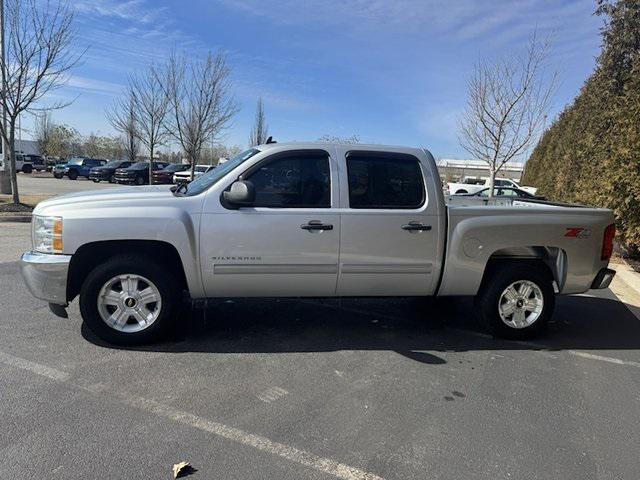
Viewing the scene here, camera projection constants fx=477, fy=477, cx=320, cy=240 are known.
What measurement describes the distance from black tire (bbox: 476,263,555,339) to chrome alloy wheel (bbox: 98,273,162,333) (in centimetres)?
328

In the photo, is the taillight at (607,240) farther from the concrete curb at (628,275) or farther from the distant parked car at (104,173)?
the distant parked car at (104,173)

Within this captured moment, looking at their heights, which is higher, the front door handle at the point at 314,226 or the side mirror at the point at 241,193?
the side mirror at the point at 241,193

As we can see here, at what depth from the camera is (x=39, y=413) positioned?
3.19m

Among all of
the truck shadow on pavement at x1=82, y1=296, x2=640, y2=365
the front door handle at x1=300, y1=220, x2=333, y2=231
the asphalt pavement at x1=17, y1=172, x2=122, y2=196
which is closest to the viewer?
the front door handle at x1=300, y1=220, x2=333, y2=231

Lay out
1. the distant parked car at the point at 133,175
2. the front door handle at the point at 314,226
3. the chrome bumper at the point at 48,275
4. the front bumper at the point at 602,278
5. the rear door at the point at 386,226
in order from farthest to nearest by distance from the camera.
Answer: the distant parked car at the point at 133,175
the front bumper at the point at 602,278
the rear door at the point at 386,226
the front door handle at the point at 314,226
the chrome bumper at the point at 48,275

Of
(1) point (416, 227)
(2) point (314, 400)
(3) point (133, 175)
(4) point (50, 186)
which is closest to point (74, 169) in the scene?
(3) point (133, 175)

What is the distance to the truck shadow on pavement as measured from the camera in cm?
463

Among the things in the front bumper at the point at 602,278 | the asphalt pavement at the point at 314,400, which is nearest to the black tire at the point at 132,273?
the asphalt pavement at the point at 314,400

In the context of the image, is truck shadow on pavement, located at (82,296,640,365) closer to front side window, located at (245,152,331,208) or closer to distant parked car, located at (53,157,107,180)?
front side window, located at (245,152,331,208)

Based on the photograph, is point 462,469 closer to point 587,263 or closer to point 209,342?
point 209,342

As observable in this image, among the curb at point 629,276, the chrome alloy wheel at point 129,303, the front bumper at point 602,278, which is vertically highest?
the front bumper at point 602,278

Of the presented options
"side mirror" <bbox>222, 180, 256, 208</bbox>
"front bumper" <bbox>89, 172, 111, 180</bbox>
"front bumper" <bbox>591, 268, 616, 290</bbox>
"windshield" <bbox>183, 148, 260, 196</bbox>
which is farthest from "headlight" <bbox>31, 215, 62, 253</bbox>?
"front bumper" <bbox>89, 172, 111, 180</bbox>

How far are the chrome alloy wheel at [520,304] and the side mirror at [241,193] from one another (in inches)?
111

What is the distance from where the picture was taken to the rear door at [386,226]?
4.52 meters
